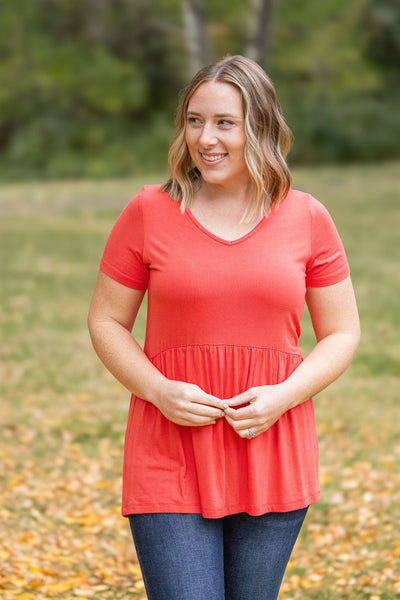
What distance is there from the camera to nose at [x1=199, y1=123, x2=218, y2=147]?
241 cm

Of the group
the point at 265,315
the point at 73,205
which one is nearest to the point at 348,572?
the point at 265,315

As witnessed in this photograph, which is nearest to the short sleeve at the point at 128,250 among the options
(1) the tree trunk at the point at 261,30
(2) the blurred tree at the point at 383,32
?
(1) the tree trunk at the point at 261,30

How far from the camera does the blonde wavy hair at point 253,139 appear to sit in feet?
7.89

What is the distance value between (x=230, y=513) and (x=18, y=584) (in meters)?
2.17

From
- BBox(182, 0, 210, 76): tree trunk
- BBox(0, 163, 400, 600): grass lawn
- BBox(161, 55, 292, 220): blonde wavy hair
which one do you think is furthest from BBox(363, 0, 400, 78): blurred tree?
BBox(161, 55, 292, 220): blonde wavy hair

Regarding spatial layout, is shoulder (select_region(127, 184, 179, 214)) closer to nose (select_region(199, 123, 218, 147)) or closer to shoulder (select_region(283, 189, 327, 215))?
nose (select_region(199, 123, 218, 147))

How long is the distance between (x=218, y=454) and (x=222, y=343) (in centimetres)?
30

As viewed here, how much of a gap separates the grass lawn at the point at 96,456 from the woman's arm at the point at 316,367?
218cm

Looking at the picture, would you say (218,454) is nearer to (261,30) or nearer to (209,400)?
(209,400)

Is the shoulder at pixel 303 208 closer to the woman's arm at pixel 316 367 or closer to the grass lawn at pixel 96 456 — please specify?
the woman's arm at pixel 316 367

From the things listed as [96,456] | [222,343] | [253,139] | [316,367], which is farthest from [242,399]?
[96,456]

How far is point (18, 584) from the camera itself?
422cm

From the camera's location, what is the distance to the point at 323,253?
251 centimetres

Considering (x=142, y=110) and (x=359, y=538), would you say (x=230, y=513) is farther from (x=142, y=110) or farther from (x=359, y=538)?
(x=142, y=110)
